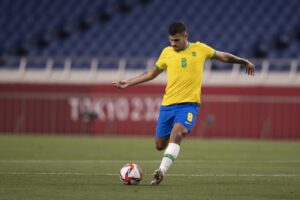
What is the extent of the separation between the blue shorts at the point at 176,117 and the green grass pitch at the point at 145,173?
2.30ft

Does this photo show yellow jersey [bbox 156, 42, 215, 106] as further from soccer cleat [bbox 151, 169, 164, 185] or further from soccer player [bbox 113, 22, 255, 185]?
soccer cleat [bbox 151, 169, 164, 185]

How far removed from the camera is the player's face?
11.6 m

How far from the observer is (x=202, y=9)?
31.8 m

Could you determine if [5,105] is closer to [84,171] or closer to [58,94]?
[58,94]

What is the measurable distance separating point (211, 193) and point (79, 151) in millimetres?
9709

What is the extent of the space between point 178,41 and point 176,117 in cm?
101

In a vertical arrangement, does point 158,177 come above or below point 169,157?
below

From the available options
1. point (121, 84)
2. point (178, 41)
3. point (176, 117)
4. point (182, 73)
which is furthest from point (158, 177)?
point (178, 41)

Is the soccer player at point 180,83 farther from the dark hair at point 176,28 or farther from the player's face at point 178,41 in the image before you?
the dark hair at point 176,28

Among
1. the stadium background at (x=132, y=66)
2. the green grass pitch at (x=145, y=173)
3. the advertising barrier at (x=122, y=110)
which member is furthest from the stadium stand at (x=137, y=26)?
the green grass pitch at (x=145, y=173)

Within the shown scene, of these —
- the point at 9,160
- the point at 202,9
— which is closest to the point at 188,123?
the point at 9,160

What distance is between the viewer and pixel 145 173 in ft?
43.4

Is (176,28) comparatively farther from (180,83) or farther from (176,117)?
(176,117)

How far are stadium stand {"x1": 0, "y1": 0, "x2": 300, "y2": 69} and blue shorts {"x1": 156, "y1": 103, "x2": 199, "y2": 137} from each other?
17.2 metres
